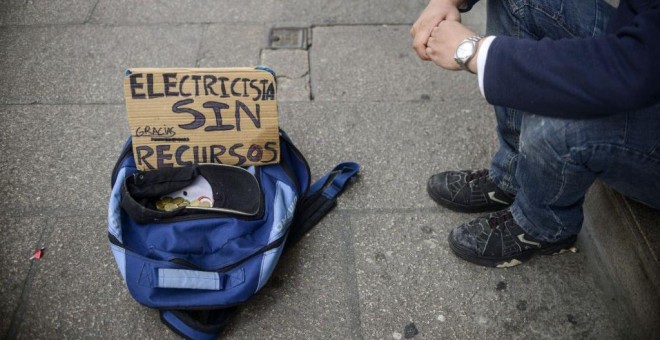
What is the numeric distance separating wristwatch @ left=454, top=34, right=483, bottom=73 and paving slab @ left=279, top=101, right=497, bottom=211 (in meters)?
0.76

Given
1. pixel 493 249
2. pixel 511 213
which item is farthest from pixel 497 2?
pixel 493 249

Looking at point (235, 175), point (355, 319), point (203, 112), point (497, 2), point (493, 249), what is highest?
point (497, 2)

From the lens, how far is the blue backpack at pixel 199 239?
159cm

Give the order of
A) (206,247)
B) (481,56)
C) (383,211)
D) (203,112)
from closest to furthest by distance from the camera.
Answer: (481,56) → (206,247) → (203,112) → (383,211)

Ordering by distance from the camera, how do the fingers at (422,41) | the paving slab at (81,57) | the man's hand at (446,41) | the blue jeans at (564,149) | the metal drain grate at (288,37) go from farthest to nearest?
1. the metal drain grate at (288,37)
2. the paving slab at (81,57)
3. the fingers at (422,41)
4. the man's hand at (446,41)
5. the blue jeans at (564,149)

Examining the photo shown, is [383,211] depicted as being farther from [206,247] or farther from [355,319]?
[206,247]

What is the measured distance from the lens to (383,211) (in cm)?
208

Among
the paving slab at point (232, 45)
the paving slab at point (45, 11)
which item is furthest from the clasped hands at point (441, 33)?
the paving slab at point (45, 11)

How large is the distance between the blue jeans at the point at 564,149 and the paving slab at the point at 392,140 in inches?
13.7

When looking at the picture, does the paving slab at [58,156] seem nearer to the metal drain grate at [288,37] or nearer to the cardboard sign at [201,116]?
the cardboard sign at [201,116]

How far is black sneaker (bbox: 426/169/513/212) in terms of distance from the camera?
80.0 inches

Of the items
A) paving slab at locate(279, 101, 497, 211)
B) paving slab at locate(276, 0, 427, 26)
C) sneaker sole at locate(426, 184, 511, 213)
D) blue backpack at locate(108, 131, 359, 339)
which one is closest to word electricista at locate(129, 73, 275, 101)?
blue backpack at locate(108, 131, 359, 339)

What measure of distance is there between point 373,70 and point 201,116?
1.22 m

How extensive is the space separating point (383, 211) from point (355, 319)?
49 centimetres
